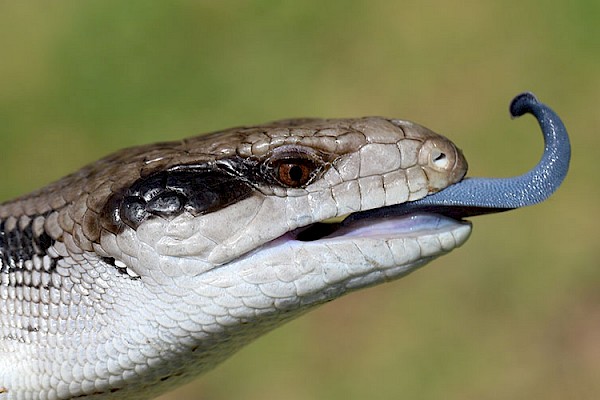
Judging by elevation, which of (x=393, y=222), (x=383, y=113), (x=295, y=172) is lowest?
(x=393, y=222)

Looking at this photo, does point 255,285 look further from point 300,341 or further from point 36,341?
point 300,341

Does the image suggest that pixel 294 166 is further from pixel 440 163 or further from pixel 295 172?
pixel 440 163

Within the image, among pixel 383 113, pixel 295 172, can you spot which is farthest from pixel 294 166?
pixel 383 113

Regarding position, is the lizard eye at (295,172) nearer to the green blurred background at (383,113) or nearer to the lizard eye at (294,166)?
the lizard eye at (294,166)

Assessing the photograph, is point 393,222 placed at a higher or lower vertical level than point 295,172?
lower

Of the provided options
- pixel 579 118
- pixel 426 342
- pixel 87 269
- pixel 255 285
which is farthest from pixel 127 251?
pixel 579 118

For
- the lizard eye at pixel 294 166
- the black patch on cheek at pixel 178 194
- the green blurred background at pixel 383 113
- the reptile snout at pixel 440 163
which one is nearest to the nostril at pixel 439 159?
the reptile snout at pixel 440 163
